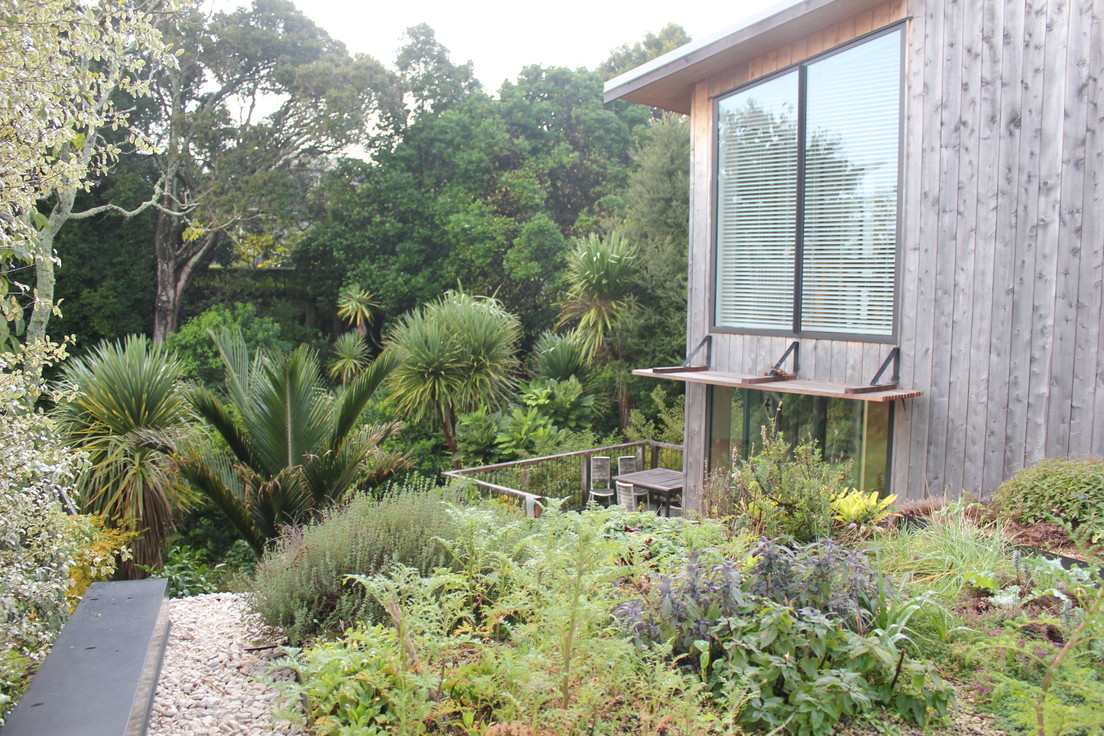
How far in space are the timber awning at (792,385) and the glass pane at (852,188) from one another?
532 millimetres

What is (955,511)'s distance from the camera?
4.88 meters

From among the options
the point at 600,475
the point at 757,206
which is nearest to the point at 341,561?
the point at 757,206

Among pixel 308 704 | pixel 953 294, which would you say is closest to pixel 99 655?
pixel 308 704

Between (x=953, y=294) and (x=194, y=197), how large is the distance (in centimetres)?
1472

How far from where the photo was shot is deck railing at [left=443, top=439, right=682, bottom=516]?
8516 millimetres

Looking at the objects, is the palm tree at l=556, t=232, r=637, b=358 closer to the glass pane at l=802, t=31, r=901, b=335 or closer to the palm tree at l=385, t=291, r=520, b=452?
the palm tree at l=385, t=291, r=520, b=452

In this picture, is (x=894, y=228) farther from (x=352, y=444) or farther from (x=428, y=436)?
(x=428, y=436)

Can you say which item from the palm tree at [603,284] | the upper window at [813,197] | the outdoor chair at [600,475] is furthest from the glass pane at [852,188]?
the palm tree at [603,284]

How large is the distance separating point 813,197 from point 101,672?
6511 millimetres

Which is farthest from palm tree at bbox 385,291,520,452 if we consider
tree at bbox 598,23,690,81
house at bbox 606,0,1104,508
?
tree at bbox 598,23,690,81

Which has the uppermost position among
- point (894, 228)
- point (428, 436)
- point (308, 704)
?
point (894, 228)

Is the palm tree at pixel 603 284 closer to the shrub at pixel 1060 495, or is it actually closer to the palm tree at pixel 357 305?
the palm tree at pixel 357 305

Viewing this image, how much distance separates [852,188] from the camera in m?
6.85

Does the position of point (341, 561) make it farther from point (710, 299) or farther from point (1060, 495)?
point (710, 299)
